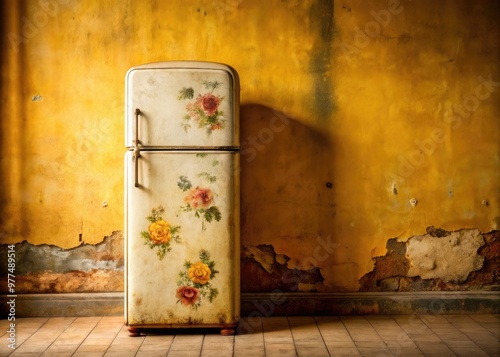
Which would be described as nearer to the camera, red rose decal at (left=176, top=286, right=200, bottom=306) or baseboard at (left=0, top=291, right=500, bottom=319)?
red rose decal at (left=176, top=286, right=200, bottom=306)

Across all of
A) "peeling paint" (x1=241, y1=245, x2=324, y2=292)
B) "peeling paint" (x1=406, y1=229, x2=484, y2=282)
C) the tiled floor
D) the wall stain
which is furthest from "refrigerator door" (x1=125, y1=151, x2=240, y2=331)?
"peeling paint" (x1=406, y1=229, x2=484, y2=282)

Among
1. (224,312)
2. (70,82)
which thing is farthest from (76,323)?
(70,82)

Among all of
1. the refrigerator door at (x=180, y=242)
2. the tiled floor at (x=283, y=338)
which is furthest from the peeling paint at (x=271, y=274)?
the refrigerator door at (x=180, y=242)

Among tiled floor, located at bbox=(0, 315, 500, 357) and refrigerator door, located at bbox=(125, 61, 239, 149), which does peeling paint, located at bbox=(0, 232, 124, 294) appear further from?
refrigerator door, located at bbox=(125, 61, 239, 149)

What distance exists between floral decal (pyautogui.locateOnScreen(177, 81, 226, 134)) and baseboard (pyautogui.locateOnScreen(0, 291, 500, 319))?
4.31ft

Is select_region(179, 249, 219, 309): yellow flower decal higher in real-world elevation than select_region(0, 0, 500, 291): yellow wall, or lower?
lower

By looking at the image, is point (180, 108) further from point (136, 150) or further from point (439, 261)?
point (439, 261)

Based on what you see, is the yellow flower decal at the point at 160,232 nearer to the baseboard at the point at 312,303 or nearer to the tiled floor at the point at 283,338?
the tiled floor at the point at 283,338

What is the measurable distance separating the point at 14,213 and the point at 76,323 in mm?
914

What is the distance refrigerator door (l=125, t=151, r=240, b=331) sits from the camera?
3896mm

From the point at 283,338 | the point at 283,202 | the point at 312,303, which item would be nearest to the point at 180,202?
the point at 283,202

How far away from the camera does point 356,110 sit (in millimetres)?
4457

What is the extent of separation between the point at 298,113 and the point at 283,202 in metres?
0.66

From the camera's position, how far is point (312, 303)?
174 inches
